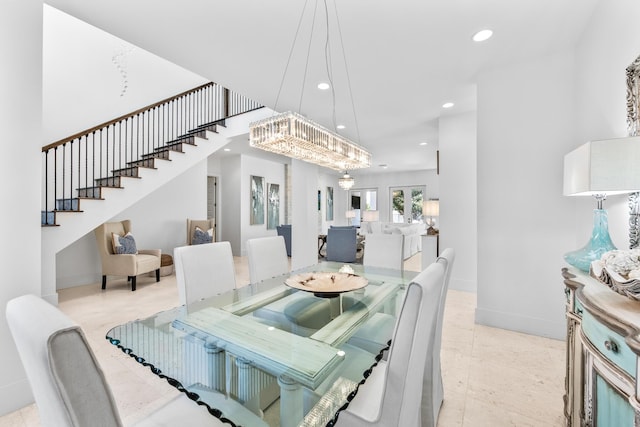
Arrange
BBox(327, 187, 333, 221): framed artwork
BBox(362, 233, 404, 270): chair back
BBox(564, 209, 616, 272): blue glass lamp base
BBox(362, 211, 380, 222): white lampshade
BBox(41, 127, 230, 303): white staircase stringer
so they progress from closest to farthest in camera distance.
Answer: BBox(564, 209, 616, 272): blue glass lamp base → BBox(362, 233, 404, 270): chair back → BBox(41, 127, 230, 303): white staircase stringer → BBox(362, 211, 380, 222): white lampshade → BBox(327, 187, 333, 221): framed artwork

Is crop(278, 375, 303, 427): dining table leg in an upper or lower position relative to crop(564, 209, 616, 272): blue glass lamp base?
lower

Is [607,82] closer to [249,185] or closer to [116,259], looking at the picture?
[116,259]

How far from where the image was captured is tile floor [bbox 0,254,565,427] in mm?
1722

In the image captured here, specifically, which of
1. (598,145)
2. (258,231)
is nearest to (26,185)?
(598,145)

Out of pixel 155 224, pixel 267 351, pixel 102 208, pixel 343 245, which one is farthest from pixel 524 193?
pixel 155 224

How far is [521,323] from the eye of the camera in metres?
2.87

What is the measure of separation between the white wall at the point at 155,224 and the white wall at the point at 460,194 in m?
5.02

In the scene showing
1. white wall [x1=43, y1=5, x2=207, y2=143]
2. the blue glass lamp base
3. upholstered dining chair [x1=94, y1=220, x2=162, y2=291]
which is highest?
white wall [x1=43, y1=5, x2=207, y2=143]

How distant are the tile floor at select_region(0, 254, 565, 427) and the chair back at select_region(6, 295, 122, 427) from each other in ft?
4.74

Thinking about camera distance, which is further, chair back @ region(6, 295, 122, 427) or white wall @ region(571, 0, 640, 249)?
white wall @ region(571, 0, 640, 249)

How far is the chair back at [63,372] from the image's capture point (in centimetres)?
54

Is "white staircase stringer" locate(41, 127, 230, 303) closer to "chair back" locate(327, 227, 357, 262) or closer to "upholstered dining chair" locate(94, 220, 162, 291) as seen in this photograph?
"upholstered dining chair" locate(94, 220, 162, 291)

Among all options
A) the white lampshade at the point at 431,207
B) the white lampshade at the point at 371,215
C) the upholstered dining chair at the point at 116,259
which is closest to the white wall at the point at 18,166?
the upholstered dining chair at the point at 116,259

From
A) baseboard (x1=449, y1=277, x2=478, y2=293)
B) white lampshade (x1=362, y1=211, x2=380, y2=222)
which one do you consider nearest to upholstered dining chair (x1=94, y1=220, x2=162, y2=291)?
baseboard (x1=449, y1=277, x2=478, y2=293)
